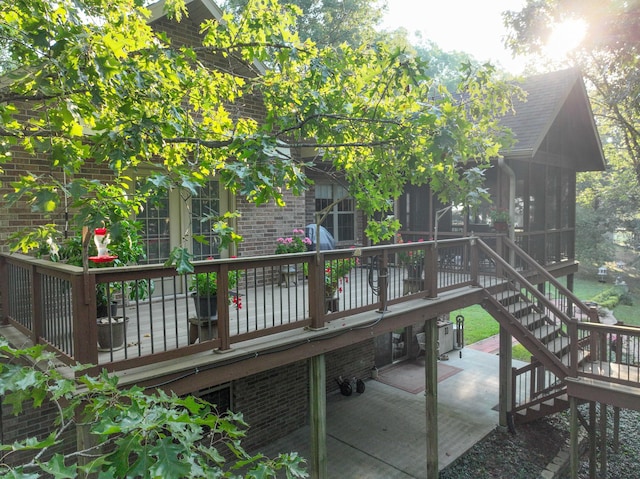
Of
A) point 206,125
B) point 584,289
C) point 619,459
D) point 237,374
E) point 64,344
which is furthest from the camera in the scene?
point 584,289

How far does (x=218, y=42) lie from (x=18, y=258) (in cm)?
328

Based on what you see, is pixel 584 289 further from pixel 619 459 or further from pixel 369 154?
pixel 369 154

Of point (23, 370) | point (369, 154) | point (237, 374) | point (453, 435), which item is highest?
point (369, 154)

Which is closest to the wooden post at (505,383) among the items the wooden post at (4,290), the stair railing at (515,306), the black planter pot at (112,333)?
the stair railing at (515,306)

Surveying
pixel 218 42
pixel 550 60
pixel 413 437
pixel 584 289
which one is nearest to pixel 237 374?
pixel 218 42

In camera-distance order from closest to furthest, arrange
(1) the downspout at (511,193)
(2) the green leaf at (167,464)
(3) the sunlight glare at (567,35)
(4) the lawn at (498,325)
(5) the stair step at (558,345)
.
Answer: (2) the green leaf at (167,464), (5) the stair step at (558,345), (1) the downspout at (511,193), (3) the sunlight glare at (567,35), (4) the lawn at (498,325)

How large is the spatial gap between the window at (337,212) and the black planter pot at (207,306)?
270 inches

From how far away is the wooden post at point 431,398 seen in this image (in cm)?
731

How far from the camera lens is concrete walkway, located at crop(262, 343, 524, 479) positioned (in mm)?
7707

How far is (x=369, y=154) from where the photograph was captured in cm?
583

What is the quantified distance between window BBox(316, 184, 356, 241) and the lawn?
6.87 m

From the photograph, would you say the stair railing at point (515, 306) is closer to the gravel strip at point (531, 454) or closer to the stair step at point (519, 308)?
the stair step at point (519, 308)

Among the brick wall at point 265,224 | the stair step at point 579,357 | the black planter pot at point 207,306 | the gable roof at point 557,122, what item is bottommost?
the stair step at point 579,357

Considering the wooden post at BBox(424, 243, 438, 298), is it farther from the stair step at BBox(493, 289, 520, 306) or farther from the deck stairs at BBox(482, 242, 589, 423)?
the stair step at BBox(493, 289, 520, 306)
